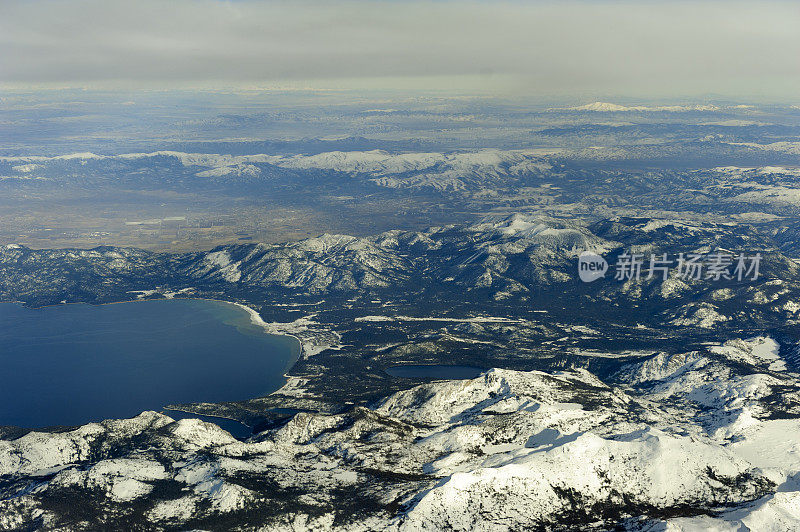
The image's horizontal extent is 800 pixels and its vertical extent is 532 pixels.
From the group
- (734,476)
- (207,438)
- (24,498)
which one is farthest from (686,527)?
(24,498)

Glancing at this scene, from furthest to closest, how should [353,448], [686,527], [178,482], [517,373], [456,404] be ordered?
1. [517,373]
2. [456,404]
3. [353,448]
4. [178,482]
5. [686,527]

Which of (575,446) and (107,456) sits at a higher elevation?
(575,446)

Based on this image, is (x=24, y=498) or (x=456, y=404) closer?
(x=24, y=498)

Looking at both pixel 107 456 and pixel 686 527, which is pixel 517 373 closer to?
Answer: pixel 686 527

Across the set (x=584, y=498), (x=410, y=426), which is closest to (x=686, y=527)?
(x=584, y=498)

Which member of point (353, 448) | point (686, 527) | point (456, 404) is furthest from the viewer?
point (456, 404)

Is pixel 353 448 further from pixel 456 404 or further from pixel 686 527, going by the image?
pixel 686 527
